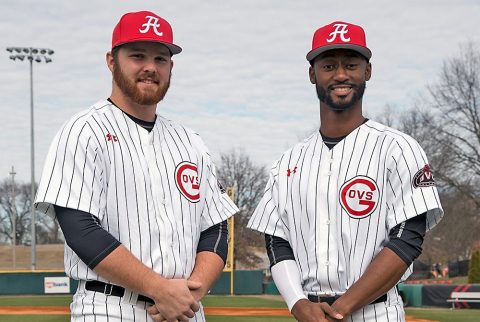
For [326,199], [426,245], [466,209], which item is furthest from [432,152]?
[326,199]

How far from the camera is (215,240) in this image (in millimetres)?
3109

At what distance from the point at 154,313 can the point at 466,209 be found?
1325 inches

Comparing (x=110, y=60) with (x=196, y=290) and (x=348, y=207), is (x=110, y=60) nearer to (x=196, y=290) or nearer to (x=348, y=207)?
(x=196, y=290)

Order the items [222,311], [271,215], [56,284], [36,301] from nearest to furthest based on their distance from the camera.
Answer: [271,215] → [222,311] → [36,301] → [56,284]

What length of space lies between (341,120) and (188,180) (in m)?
0.77

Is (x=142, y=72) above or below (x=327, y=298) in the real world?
above

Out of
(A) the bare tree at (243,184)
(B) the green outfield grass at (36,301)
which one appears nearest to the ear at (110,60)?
(B) the green outfield grass at (36,301)

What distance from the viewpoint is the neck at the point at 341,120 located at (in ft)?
10.6

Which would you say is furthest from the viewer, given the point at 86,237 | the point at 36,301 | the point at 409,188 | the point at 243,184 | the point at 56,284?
the point at 243,184

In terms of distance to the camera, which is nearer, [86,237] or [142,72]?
[86,237]

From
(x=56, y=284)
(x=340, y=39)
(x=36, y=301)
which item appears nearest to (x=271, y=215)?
(x=340, y=39)

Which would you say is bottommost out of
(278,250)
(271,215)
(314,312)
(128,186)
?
(314,312)

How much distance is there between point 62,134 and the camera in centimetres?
281

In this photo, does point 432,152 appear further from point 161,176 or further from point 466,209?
A: point 161,176
